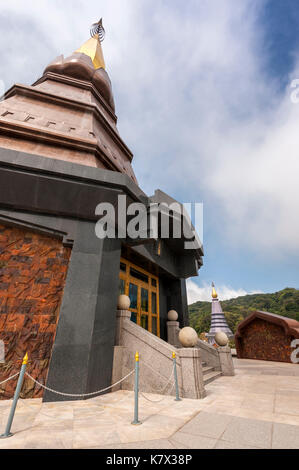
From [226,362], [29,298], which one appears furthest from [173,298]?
[29,298]

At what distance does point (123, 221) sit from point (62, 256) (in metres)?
2.48

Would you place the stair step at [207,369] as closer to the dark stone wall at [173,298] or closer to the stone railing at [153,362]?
the stone railing at [153,362]

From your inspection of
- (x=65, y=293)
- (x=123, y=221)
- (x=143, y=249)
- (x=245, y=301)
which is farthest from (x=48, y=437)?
(x=245, y=301)

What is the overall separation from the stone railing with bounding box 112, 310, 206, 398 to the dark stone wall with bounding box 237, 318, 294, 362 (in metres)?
11.5

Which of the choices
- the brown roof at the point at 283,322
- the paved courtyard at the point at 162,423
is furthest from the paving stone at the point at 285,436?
the brown roof at the point at 283,322

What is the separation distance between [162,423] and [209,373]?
596cm

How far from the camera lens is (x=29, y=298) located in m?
6.36

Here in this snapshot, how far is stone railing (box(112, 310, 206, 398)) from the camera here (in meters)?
5.81

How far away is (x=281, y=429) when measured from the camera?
3.48m

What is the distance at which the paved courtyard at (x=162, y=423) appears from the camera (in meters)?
3.01

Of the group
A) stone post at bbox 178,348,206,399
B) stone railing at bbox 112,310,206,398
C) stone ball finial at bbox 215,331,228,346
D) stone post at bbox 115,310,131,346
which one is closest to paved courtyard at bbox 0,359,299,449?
stone post at bbox 178,348,206,399

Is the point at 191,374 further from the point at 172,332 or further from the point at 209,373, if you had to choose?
the point at 172,332

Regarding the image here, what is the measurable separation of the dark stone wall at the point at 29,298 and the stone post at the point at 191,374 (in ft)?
12.7

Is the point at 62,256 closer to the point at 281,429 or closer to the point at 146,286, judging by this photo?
the point at 146,286
